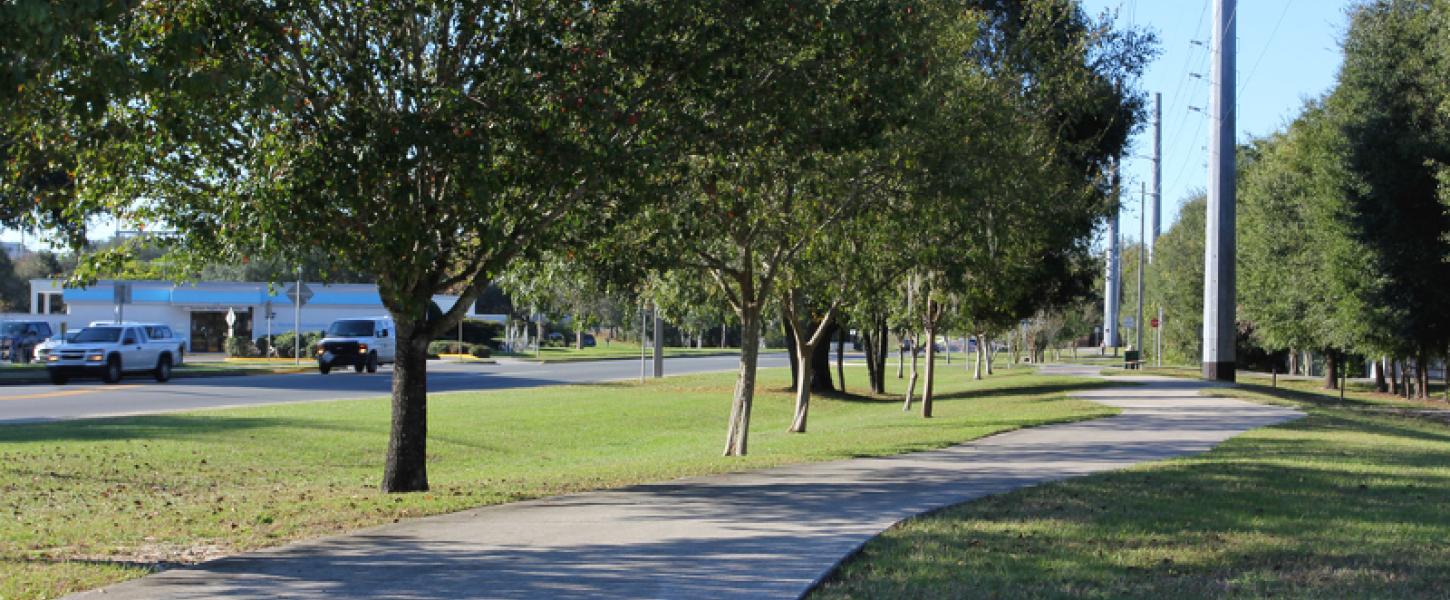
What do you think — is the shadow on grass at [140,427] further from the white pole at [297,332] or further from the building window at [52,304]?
the building window at [52,304]

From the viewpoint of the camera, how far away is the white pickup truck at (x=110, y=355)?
33.5 metres

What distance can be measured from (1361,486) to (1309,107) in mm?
35666

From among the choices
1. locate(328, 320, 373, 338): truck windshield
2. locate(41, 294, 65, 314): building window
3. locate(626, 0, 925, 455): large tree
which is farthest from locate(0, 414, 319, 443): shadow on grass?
locate(41, 294, 65, 314): building window

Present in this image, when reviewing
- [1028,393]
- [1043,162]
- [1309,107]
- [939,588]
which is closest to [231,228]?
[939,588]

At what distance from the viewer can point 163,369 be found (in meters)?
36.2

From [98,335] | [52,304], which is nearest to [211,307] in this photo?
[52,304]

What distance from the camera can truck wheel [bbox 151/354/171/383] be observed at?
35.9m

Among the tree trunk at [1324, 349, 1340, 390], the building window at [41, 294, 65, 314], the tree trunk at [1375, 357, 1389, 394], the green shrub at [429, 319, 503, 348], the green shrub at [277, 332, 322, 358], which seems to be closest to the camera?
the tree trunk at [1324, 349, 1340, 390]

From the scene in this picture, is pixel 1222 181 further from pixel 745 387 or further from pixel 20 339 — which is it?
pixel 20 339

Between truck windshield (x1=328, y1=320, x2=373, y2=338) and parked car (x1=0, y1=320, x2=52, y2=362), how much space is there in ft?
52.3

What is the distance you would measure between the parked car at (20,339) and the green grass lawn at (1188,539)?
48.0 meters

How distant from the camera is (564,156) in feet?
36.9

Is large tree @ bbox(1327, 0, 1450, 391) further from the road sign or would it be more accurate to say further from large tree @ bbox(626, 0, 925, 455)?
the road sign

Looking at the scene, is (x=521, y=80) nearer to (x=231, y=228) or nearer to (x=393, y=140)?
(x=393, y=140)
